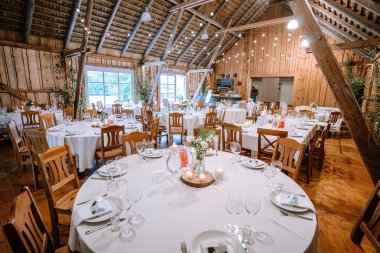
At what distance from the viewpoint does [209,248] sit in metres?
1.04

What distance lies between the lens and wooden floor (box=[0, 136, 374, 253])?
7.96ft

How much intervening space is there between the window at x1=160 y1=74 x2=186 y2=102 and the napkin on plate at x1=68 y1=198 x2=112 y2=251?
11.4 metres

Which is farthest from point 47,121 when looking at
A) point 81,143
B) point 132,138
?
point 132,138

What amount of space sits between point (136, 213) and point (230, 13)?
11719mm

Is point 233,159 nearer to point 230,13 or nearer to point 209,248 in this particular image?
point 209,248

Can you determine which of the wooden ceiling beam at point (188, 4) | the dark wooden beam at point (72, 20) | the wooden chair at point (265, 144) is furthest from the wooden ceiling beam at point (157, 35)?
the wooden chair at point (265, 144)

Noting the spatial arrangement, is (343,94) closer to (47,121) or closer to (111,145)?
(111,145)

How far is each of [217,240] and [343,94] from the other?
127 inches

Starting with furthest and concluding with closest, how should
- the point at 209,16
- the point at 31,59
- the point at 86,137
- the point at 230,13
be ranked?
the point at 230,13, the point at 209,16, the point at 31,59, the point at 86,137

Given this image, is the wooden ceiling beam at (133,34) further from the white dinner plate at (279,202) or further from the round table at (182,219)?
the white dinner plate at (279,202)

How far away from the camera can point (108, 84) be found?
9742mm

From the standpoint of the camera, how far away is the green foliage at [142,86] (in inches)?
418

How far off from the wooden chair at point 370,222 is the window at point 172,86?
1156 cm

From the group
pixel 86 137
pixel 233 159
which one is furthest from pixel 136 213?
pixel 86 137
